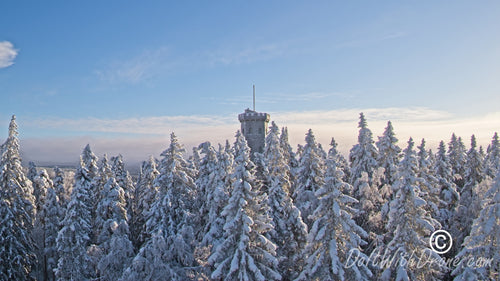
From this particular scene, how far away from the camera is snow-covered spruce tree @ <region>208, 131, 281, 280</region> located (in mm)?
19969

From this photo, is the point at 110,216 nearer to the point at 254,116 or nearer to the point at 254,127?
the point at 254,127

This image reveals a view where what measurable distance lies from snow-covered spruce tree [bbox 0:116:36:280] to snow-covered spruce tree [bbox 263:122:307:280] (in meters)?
22.7

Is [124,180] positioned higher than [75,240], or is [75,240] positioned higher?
[124,180]

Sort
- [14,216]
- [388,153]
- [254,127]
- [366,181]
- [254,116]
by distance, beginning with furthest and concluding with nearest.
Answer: [254,127] < [254,116] < [14,216] < [388,153] < [366,181]

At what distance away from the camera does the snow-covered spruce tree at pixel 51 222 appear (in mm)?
33781

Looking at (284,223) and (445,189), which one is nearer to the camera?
(284,223)

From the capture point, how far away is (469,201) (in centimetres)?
3525

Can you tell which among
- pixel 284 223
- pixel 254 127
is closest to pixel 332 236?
pixel 284 223

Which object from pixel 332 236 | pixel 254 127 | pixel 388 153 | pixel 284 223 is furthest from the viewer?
pixel 254 127

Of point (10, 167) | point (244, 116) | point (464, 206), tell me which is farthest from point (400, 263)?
point (244, 116)

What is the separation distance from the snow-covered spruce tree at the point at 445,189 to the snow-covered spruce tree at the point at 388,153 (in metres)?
8.46

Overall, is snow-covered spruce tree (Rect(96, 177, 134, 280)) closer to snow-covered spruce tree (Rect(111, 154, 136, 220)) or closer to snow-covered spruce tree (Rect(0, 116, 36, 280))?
snow-covered spruce tree (Rect(111, 154, 136, 220))

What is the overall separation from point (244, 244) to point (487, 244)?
1301 centimetres

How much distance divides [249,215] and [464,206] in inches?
971
